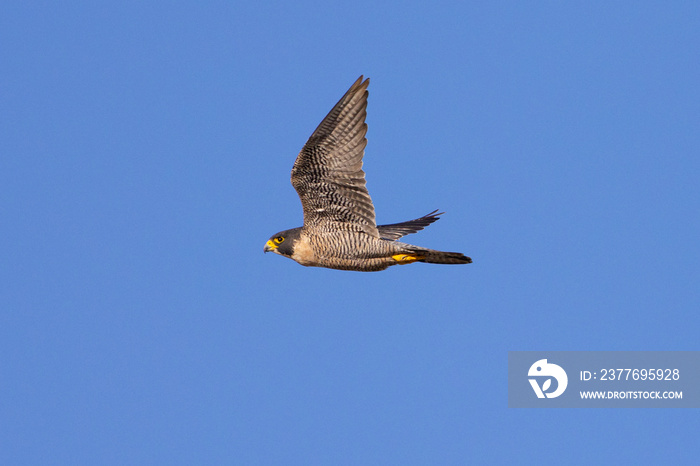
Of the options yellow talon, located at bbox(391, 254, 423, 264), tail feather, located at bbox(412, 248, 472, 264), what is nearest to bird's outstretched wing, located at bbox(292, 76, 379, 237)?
yellow talon, located at bbox(391, 254, 423, 264)

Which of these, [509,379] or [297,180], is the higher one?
[297,180]

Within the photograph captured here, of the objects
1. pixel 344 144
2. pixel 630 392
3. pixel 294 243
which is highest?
pixel 344 144

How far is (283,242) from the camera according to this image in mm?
14414

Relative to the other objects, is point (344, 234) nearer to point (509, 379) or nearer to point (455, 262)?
point (455, 262)

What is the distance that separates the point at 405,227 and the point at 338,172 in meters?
2.94

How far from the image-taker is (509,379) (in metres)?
18.2

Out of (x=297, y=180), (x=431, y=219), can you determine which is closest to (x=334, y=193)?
(x=297, y=180)

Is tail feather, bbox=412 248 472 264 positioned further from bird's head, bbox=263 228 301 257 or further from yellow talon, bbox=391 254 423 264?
bird's head, bbox=263 228 301 257

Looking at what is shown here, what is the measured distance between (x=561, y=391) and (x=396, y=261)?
17.8 feet

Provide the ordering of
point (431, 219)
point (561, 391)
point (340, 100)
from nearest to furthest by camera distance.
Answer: point (340, 100)
point (431, 219)
point (561, 391)

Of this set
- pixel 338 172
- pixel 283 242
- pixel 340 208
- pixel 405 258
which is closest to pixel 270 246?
pixel 283 242

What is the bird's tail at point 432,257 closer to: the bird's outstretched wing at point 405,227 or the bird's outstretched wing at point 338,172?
the bird's outstretched wing at point 338,172

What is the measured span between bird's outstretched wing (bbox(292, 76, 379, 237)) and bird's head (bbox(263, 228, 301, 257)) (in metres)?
0.22

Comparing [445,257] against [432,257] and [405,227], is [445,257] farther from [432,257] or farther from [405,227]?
[405,227]
